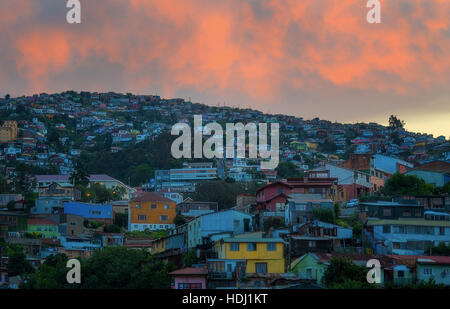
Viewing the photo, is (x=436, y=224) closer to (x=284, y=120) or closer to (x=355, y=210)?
(x=355, y=210)

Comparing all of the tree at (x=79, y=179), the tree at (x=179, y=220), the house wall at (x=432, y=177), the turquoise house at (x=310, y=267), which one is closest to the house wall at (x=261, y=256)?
the turquoise house at (x=310, y=267)

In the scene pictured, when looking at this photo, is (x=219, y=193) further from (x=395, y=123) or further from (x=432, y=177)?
(x=395, y=123)

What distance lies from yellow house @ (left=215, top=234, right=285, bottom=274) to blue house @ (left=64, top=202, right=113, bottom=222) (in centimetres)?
3154

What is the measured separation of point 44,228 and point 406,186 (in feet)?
86.7

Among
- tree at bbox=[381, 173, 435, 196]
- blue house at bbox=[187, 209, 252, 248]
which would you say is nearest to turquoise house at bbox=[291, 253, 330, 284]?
blue house at bbox=[187, 209, 252, 248]

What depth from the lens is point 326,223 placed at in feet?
158

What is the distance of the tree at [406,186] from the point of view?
57781mm

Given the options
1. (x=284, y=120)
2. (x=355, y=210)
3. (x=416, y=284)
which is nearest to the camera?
(x=416, y=284)

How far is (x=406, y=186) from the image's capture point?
59375 millimetres

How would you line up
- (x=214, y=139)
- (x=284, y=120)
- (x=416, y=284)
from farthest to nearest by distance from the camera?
(x=284, y=120)
(x=214, y=139)
(x=416, y=284)

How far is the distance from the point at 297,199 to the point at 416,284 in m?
16.3

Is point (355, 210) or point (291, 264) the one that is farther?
point (355, 210)

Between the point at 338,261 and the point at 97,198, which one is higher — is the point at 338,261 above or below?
below

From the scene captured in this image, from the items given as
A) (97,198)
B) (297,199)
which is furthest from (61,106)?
(297,199)
